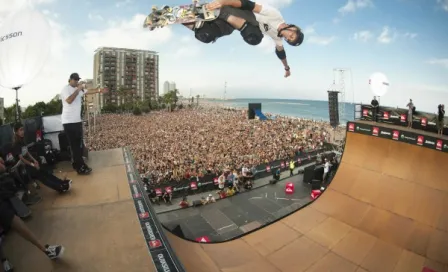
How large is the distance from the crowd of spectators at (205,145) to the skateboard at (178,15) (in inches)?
419

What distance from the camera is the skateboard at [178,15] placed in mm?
16214

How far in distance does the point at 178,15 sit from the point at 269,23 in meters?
6.95

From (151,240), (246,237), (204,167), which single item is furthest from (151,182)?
(151,240)

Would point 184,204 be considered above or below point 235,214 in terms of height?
above

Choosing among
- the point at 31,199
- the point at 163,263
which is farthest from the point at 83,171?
the point at 163,263

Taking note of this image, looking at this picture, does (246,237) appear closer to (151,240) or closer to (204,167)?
(151,240)

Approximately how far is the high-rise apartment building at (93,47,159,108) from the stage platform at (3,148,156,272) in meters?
106

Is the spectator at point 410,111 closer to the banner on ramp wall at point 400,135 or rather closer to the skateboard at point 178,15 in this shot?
the banner on ramp wall at point 400,135

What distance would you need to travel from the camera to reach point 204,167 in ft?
57.6

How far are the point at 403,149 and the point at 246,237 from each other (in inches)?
300

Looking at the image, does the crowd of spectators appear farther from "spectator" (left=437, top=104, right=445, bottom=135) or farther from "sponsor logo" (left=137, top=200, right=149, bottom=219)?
"spectator" (left=437, top=104, right=445, bottom=135)

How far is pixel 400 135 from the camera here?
970 centimetres

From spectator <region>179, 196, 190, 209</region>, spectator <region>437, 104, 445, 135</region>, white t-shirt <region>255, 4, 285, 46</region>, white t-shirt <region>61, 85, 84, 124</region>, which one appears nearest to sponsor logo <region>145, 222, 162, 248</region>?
white t-shirt <region>61, 85, 84, 124</region>

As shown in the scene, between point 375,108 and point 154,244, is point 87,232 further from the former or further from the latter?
point 375,108
